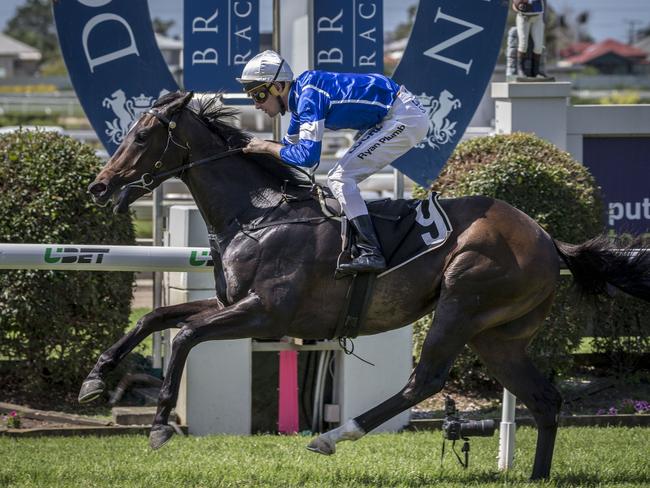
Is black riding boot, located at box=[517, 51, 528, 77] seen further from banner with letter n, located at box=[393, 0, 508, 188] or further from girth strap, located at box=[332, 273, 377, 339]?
girth strap, located at box=[332, 273, 377, 339]

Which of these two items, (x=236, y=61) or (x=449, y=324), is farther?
(x=236, y=61)

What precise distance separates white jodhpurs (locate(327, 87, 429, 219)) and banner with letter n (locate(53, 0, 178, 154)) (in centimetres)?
313

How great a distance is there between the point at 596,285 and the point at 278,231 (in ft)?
5.96

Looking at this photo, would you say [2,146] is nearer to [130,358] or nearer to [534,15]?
[130,358]

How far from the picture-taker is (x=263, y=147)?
632 cm

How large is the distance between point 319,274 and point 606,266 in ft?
5.33

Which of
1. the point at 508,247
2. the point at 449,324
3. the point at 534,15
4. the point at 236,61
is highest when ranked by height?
the point at 534,15

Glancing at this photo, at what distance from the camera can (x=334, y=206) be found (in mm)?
6297

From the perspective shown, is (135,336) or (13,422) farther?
(13,422)

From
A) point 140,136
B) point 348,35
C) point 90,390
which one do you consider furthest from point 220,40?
point 90,390

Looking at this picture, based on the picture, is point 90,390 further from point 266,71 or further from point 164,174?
point 266,71

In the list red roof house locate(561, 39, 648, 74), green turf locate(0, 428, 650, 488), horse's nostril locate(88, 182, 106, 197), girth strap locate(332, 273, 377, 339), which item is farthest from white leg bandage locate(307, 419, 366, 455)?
red roof house locate(561, 39, 648, 74)

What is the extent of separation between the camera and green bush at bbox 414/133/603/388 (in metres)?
8.97

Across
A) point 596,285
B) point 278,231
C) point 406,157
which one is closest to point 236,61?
point 406,157
